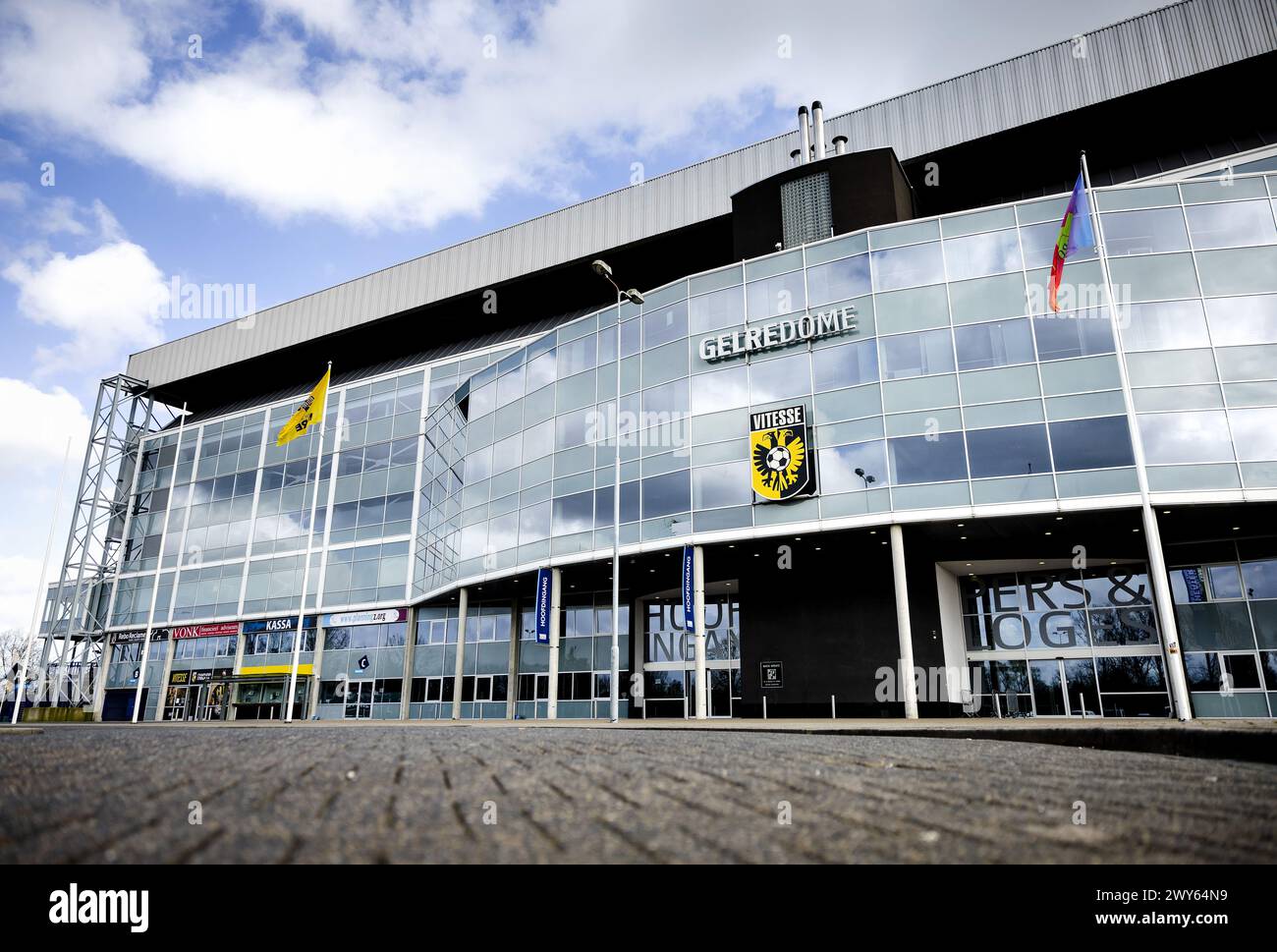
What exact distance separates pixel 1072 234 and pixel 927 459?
7.27 meters

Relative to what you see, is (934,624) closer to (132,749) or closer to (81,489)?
(132,749)

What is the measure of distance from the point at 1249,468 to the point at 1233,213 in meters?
8.17

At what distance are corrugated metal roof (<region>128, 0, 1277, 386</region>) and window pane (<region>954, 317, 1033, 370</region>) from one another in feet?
42.5

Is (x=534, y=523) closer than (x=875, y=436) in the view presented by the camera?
No

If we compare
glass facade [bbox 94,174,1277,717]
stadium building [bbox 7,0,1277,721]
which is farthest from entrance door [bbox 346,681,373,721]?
glass facade [bbox 94,174,1277,717]

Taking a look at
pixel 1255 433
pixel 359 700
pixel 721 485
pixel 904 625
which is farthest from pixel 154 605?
pixel 1255 433

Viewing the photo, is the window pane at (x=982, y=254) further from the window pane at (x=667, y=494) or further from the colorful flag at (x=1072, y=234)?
the window pane at (x=667, y=494)

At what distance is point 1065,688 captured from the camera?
26688 millimetres

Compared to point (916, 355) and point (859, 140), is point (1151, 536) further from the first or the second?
point (859, 140)

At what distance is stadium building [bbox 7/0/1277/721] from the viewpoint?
22.7 meters

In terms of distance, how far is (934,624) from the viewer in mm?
26172

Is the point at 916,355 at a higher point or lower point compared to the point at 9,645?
higher

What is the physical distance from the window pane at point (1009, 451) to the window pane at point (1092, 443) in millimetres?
354
